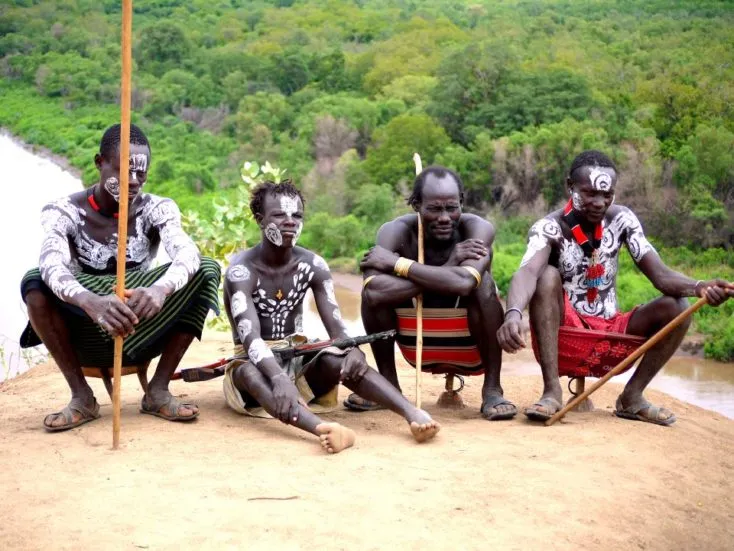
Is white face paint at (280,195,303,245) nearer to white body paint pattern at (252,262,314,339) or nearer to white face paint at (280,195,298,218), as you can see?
white face paint at (280,195,298,218)

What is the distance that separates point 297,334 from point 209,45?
41250 mm

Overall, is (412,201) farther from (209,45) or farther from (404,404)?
(209,45)

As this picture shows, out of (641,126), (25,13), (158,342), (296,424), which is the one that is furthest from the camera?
(25,13)

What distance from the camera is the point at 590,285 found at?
5.62 m

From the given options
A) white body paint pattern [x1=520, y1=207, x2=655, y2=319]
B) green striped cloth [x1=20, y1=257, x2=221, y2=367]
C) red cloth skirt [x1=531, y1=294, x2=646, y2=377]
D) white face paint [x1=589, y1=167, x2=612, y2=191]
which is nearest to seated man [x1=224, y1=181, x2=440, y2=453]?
green striped cloth [x1=20, y1=257, x2=221, y2=367]

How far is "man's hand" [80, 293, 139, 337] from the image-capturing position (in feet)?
15.2

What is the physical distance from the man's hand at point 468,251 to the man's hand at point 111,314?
1.65 metres

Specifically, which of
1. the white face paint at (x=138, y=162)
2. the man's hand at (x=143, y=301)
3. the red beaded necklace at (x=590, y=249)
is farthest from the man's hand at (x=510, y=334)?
the white face paint at (x=138, y=162)

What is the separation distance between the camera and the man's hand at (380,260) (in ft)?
17.7

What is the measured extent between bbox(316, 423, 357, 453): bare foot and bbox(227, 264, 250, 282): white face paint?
997mm

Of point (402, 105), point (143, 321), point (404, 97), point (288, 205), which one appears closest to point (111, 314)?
point (143, 321)

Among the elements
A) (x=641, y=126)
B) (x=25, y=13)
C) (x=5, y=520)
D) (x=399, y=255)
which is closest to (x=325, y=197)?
(x=641, y=126)

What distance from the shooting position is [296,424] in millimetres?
4855

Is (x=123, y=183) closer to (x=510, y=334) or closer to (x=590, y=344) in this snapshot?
(x=510, y=334)
